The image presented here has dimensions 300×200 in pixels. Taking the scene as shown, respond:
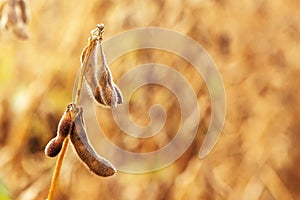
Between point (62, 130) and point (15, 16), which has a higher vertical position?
point (15, 16)

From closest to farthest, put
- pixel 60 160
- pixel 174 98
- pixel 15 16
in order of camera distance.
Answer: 1. pixel 60 160
2. pixel 15 16
3. pixel 174 98

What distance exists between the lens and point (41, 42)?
2215 mm

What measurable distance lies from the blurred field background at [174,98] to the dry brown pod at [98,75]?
3.83 ft

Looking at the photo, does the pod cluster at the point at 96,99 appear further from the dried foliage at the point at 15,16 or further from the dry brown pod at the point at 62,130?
the dried foliage at the point at 15,16

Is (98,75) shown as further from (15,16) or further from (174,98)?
(174,98)

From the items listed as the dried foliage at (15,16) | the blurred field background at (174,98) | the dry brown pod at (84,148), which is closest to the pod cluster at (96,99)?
the dry brown pod at (84,148)

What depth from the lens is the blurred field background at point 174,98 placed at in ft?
6.66

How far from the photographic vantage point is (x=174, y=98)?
2137mm

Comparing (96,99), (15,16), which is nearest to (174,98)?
(15,16)

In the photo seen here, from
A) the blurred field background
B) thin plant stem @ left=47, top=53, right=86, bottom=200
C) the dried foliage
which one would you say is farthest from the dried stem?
the blurred field background

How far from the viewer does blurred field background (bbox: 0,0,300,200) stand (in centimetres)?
203

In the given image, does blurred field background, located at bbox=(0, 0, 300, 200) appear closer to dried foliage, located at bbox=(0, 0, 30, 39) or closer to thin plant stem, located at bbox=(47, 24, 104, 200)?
dried foliage, located at bbox=(0, 0, 30, 39)

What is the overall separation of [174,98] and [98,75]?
1.30 m

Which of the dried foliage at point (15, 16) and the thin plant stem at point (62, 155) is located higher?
the dried foliage at point (15, 16)
